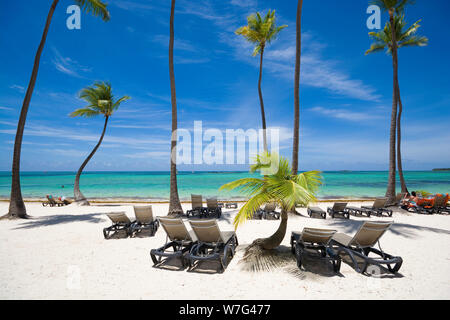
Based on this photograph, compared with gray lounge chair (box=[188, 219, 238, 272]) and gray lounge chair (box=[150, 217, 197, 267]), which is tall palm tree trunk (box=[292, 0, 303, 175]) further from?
gray lounge chair (box=[150, 217, 197, 267])

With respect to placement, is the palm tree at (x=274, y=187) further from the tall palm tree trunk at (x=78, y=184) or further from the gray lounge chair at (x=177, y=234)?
the tall palm tree trunk at (x=78, y=184)

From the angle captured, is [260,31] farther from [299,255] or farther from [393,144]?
[299,255]

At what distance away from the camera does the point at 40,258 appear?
15.0 ft

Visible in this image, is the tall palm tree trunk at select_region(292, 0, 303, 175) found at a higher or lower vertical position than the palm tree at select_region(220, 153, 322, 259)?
higher

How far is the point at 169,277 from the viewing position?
3730mm

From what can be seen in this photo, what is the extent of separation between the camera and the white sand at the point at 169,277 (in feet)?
10.3

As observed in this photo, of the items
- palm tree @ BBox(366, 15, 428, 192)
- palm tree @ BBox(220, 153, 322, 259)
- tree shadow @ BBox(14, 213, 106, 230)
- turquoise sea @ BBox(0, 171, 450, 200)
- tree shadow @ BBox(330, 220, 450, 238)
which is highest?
palm tree @ BBox(366, 15, 428, 192)

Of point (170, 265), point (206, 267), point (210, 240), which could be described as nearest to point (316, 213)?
point (210, 240)

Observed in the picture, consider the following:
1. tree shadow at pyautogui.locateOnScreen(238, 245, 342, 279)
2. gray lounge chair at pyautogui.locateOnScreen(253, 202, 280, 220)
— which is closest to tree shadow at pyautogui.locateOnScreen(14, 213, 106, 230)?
gray lounge chair at pyautogui.locateOnScreen(253, 202, 280, 220)

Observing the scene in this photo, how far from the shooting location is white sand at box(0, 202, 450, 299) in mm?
3152

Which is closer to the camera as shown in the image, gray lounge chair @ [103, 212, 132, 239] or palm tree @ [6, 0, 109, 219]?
gray lounge chair @ [103, 212, 132, 239]

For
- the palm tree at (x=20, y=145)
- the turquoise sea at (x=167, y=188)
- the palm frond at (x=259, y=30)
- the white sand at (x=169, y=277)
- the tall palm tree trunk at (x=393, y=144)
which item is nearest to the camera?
the white sand at (x=169, y=277)

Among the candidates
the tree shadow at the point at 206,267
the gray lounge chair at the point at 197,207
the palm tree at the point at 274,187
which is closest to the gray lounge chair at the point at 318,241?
the palm tree at the point at 274,187
